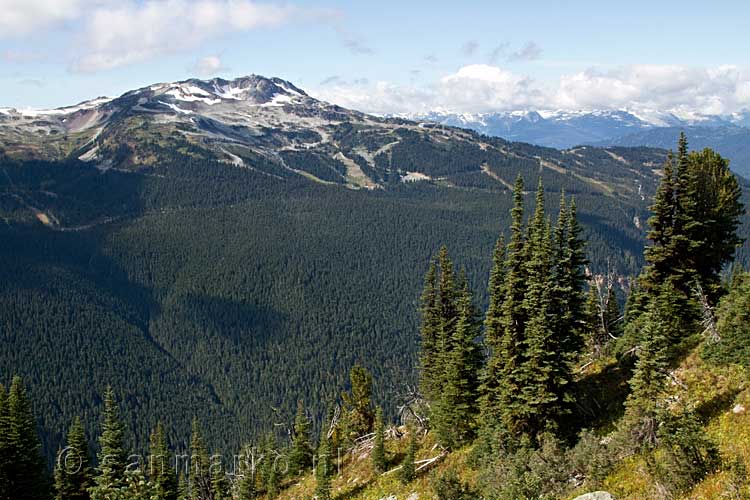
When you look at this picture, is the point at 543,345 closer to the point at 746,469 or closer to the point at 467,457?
the point at 467,457

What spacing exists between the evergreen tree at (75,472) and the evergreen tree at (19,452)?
1.55 meters

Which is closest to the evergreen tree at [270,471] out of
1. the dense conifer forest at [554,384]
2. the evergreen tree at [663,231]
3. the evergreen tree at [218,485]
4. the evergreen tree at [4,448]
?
the dense conifer forest at [554,384]

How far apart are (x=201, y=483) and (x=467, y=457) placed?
46764mm

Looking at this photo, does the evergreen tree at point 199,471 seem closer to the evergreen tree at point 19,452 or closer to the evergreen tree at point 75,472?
the evergreen tree at point 75,472

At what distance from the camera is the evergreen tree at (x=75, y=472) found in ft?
157

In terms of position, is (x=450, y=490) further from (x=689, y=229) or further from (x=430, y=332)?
(x=689, y=229)

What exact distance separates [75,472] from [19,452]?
4.85 meters

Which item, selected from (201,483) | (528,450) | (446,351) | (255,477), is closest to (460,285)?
(446,351)

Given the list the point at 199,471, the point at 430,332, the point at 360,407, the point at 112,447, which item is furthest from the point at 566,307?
the point at 199,471

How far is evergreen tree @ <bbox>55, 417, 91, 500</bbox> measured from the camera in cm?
4788

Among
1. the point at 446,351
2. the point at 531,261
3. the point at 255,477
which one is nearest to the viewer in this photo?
the point at 531,261

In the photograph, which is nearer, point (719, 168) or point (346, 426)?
point (719, 168)

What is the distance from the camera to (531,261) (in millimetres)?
35094

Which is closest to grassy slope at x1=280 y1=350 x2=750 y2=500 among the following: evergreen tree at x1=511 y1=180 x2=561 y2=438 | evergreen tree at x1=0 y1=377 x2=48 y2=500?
evergreen tree at x1=511 y1=180 x2=561 y2=438
